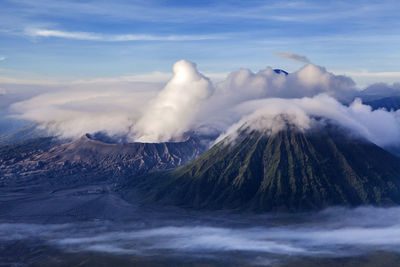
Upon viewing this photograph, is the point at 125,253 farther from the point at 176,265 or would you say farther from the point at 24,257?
the point at 24,257

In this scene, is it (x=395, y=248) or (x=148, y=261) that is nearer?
(x=148, y=261)

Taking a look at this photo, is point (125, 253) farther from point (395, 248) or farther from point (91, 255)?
point (395, 248)

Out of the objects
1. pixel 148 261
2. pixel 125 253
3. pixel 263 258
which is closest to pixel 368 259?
pixel 263 258

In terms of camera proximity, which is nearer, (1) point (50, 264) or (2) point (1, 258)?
(1) point (50, 264)

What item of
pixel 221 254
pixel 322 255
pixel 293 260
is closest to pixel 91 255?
pixel 221 254

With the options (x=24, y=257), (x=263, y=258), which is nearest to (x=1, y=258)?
(x=24, y=257)

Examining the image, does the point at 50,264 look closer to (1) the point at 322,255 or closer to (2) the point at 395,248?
(1) the point at 322,255

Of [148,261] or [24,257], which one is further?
[24,257]
